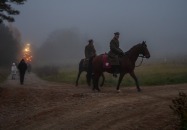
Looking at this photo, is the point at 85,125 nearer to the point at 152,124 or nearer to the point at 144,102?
the point at 152,124

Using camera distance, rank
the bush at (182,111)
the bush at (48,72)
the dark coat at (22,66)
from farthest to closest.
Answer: the bush at (48,72)
the dark coat at (22,66)
the bush at (182,111)

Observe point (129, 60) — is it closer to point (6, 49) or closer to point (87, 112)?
point (87, 112)

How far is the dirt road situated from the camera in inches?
464

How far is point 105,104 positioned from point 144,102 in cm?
164

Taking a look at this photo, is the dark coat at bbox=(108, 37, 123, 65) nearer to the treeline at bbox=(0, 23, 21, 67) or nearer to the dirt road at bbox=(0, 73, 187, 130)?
the dirt road at bbox=(0, 73, 187, 130)

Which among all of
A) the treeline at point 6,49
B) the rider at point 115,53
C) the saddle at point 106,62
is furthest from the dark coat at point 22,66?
the treeline at point 6,49

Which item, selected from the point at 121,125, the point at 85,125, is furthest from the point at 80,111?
the point at 121,125

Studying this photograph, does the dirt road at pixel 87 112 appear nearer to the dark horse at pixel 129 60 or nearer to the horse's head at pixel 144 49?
the dark horse at pixel 129 60

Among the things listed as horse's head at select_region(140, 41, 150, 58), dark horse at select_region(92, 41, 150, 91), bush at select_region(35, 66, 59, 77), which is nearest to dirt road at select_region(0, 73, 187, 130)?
dark horse at select_region(92, 41, 150, 91)

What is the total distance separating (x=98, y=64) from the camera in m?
20.6

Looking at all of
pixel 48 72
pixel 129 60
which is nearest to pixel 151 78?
pixel 129 60

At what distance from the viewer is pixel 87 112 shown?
539 inches

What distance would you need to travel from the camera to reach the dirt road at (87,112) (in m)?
11.8

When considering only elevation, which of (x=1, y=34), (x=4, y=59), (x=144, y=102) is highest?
(x=1, y=34)
